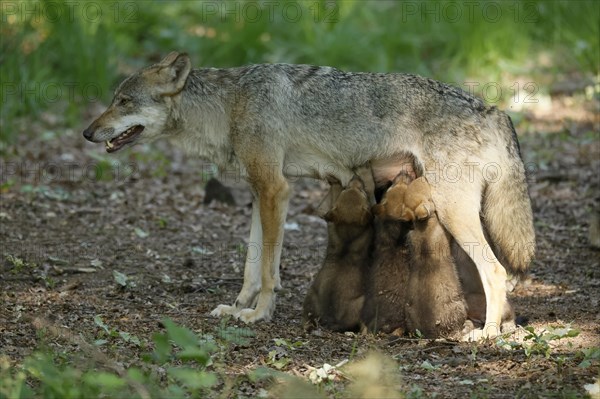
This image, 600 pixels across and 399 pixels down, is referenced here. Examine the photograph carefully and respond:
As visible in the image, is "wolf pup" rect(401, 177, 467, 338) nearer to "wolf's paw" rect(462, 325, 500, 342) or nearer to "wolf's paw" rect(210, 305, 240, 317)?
"wolf's paw" rect(462, 325, 500, 342)

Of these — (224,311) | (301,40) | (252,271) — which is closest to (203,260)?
(252,271)

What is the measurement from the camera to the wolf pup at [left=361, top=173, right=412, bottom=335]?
6.18 meters

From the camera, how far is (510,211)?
654 cm

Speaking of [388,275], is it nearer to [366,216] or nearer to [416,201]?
[366,216]

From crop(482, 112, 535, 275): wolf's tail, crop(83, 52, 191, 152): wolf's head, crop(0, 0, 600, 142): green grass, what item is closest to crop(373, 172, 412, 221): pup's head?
crop(482, 112, 535, 275): wolf's tail

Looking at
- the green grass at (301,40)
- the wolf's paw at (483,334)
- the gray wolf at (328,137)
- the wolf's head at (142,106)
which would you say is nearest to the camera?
the wolf's paw at (483,334)

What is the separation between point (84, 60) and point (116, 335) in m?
8.14

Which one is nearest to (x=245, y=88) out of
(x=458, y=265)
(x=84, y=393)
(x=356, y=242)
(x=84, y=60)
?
(x=356, y=242)

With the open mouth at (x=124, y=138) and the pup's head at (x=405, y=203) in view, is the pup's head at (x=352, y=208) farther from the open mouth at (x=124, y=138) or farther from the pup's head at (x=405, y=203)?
the open mouth at (x=124, y=138)

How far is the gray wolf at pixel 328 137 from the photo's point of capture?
252 inches

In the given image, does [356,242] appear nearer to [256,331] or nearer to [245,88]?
[256,331]

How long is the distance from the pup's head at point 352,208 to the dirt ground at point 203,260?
0.81m

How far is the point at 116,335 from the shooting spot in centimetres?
578

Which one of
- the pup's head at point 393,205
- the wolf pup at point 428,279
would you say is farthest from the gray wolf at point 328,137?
the pup's head at point 393,205
